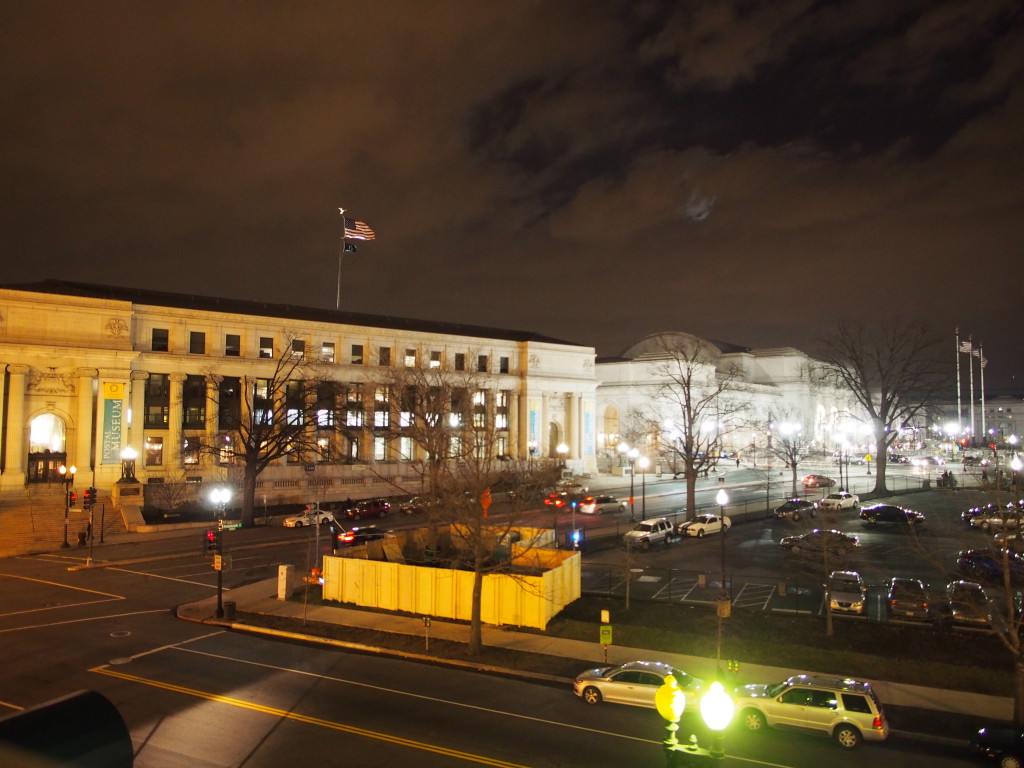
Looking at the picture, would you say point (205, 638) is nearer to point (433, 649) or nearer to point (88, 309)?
point (433, 649)

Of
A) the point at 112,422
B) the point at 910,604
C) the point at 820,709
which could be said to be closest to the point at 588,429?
the point at 112,422

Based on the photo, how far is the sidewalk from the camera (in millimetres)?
17266

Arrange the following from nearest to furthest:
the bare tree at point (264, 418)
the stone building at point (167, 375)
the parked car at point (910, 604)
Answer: the parked car at point (910, 604) < the bare tree at point (264, 418) < the stone building at point (167, 375)

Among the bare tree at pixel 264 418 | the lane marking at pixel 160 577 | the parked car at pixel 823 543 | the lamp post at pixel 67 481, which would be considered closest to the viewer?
the parked car at pixel 823 543

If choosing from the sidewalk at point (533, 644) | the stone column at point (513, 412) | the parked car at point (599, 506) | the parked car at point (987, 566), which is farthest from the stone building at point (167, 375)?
the parked car at point (987, 566)

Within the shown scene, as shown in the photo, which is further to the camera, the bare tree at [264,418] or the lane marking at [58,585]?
the bare tree at [264,418]

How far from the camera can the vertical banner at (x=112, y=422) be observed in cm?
5384

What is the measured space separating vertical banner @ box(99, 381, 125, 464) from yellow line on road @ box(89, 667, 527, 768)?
132 feet

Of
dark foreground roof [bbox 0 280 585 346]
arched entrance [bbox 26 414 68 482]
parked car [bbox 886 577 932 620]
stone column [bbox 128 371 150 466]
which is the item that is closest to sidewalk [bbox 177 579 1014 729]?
parked car [bbox 886 577 932 620]

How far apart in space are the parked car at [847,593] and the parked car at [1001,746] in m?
8.28

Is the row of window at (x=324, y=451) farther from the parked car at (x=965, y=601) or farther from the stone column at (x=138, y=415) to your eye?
the parked car at (x=965, y=601)

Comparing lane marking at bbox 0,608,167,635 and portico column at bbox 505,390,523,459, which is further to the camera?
portico column at bbox 505,390,523,459

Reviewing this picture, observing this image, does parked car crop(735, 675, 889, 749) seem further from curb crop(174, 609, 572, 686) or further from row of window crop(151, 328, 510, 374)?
row of window crop(151, 328, 510, 374)

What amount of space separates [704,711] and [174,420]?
203 feet
